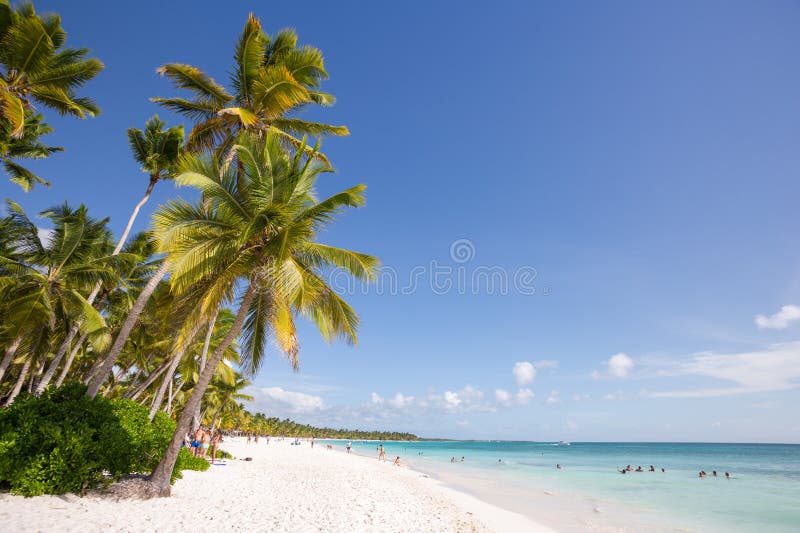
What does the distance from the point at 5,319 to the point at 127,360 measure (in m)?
13.1

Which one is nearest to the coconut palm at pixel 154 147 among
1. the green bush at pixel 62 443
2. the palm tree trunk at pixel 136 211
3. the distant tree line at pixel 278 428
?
the palm tree trunk at pixel 136 211

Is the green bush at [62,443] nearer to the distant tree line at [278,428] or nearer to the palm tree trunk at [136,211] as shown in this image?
the palm tree trunk at [136,211]

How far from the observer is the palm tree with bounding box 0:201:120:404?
1201 cm

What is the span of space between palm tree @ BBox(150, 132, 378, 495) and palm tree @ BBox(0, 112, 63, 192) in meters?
7.82

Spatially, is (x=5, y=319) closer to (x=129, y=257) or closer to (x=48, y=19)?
(x=129, y=257)

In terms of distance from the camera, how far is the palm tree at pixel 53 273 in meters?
12.0

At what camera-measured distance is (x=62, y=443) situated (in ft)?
24.3

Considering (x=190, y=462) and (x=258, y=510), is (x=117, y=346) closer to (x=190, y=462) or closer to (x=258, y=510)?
(x=258, y=510)

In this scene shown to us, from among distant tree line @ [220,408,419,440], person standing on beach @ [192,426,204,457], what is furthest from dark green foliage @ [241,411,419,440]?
person standing on beach @ [192,426,204,457]

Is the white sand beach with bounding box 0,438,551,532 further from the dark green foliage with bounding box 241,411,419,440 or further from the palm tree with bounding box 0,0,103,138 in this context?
the dark green foliage with bounding box 241,411,419,440

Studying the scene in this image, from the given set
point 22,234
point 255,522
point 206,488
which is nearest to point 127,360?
point 22,234

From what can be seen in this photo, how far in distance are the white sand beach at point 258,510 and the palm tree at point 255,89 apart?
9721 mm

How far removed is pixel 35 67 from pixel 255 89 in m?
5.62

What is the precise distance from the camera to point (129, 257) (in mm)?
13523
